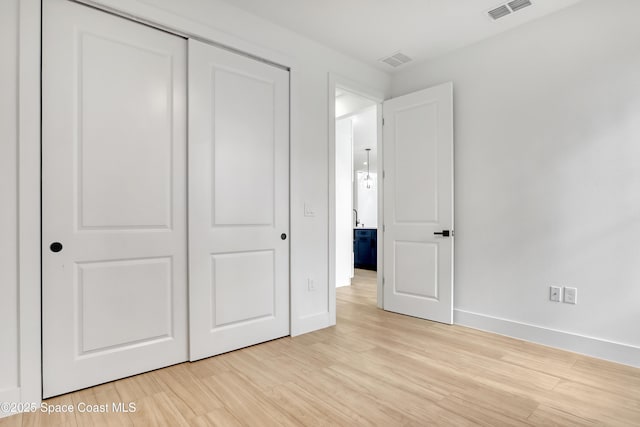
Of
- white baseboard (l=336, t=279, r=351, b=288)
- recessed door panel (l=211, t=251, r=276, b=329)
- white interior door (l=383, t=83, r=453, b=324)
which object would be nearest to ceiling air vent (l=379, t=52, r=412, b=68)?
white interior door (l=383, t=83, r=453, b=324)

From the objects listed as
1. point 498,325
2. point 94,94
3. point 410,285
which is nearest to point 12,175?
point 94,94

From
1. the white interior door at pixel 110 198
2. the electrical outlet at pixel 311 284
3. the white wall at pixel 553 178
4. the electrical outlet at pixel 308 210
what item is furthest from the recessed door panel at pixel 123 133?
the white wall at pixel 553 178

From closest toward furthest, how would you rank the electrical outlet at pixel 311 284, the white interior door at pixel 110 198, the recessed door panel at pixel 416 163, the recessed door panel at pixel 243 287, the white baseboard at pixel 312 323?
the white interior door at pixel 110 198, the recessed door panel at pixel 243 287, the white baseboard at pixel 312 323, the electrical outlet at pixel 311 284, the recessed door panel at pixel 416 163

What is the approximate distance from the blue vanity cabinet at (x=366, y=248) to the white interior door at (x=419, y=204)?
3.28m

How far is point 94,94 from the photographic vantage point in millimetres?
2178

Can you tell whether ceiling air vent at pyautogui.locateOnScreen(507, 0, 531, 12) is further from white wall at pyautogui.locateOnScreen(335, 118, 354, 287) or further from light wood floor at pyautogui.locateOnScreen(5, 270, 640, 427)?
white wall at pyautogui.locateOnScreen(335, 118, 354, 287)

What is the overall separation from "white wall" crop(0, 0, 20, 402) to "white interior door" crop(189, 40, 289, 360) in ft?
3.13

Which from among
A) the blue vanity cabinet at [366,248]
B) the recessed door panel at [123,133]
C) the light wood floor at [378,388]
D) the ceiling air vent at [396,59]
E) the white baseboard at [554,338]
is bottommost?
the light wood floor at [378,388]

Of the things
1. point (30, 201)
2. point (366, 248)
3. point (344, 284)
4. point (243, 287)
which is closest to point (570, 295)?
point (243, 287)

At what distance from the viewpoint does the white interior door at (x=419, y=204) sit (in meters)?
3.49

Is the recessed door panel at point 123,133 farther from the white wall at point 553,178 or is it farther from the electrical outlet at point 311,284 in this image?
the white wall at point 553,178

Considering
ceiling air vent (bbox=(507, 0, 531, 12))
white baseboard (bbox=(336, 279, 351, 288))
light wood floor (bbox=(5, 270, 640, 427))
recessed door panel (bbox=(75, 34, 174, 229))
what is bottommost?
white baseboard (bbox=(336, 279, 351, 288))

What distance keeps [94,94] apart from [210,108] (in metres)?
0.74

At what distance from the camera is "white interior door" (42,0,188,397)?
2.05 meters
